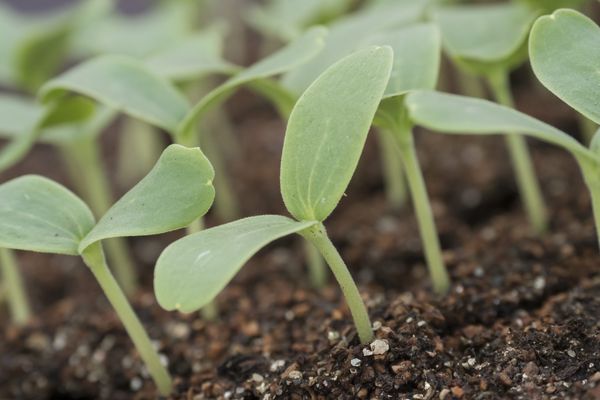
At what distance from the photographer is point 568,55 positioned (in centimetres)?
84

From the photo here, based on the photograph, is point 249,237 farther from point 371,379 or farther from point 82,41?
point 82,41

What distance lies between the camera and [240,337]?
3.53ft

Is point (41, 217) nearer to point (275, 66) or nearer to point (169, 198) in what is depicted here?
point (169, 198)

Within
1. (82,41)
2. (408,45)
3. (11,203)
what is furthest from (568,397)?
(82,41)

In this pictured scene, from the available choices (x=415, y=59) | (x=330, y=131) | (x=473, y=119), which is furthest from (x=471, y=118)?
(x=415, y=59)

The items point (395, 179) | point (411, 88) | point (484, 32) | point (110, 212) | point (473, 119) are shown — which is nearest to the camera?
point (473, 119)

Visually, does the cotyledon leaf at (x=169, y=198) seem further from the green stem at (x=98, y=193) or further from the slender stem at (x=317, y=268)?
the green stem at (x=98, y=193)

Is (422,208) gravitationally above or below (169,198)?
below

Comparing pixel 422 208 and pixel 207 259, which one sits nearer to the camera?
pixel 207 259

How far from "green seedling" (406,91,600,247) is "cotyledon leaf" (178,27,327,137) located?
0.20 metres

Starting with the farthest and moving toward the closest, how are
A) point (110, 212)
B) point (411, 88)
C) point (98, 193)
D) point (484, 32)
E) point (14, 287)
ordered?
point (98, 193) < point (14, 287) < point (484, 32) < point (411, 88) < point (110, 212)

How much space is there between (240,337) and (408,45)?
0.45 meters

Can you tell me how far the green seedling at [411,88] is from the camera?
908mm

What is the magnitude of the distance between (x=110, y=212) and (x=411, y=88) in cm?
37
